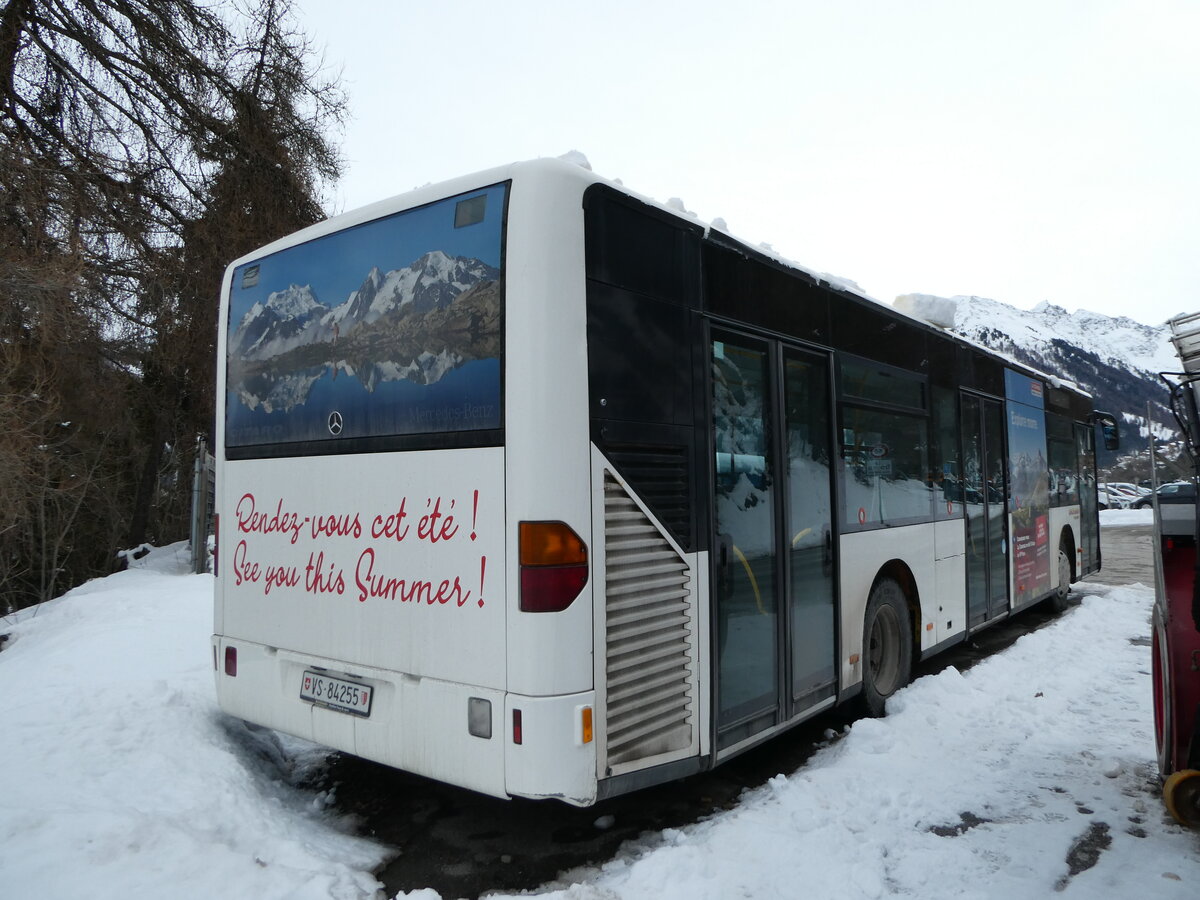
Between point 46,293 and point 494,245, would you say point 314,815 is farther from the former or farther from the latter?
point 46,293

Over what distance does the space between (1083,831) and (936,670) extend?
150 inches

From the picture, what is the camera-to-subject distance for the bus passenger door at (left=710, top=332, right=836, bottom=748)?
411 cm

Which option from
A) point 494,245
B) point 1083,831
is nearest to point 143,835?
point 494,245

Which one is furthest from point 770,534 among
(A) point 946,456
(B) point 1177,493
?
(A) point 946,456

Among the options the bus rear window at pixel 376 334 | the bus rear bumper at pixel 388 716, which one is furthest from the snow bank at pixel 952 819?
the bus rear window at pixel 376 334

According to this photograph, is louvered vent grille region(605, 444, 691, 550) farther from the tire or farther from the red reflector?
the tire

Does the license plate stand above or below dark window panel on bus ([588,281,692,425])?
below

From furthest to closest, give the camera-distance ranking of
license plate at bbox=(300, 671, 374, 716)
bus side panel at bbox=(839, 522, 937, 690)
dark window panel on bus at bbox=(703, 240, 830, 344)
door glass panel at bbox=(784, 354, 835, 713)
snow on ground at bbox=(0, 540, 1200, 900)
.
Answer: bus side panel at bbox=(839, 522, 937, 690) < door glass panel at bbox=(784, 354, 835, 713) < dark window panel on bus at bbox=(703, 240, 830, 344) < license plate at bbox=(300, 671, 374, 716) < snow on ground at bbox=(0, 540, 1200, 900)

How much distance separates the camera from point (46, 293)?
8.95 meters

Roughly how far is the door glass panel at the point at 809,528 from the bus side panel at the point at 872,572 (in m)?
0.23

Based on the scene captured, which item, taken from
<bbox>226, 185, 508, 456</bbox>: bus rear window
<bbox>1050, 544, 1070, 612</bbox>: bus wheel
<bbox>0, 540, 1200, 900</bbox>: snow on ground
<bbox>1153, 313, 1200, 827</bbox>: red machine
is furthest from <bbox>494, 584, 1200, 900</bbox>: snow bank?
<bbox>1050, 544, 1070, 612</bbox>: bus wheel

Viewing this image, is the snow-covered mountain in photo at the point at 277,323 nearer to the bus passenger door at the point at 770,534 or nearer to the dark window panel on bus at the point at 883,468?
the bus passenger door at the point at 770,534

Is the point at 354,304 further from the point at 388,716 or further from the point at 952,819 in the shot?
the point at 952,819

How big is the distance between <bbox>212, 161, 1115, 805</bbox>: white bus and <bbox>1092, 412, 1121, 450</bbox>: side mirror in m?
8.07
